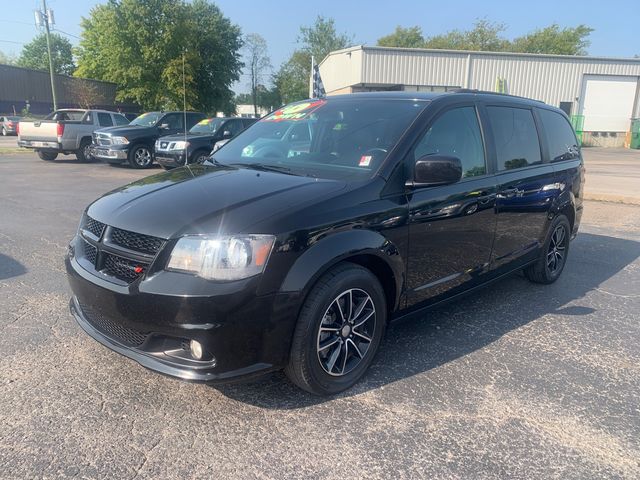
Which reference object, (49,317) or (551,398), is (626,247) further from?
(49,317)

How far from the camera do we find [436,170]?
3.10m

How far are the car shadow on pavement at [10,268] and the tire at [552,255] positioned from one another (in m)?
5.07

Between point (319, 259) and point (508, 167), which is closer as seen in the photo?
point (319, 259)

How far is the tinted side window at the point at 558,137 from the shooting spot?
4912mm

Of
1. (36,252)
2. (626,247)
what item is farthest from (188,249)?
(626,247)

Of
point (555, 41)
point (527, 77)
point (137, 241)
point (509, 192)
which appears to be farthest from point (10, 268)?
point (555, 41)

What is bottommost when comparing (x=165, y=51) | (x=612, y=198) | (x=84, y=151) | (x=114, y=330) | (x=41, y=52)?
(x=612, y=198)

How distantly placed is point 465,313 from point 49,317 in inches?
136

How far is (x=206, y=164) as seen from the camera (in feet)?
12.8

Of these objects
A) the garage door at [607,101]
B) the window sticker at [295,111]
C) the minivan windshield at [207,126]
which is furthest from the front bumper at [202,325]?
the garage door at [607,101]

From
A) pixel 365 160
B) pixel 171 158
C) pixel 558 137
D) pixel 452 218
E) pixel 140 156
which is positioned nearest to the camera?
pixel 365 160

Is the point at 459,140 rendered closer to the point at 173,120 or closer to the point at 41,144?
the point at 173,120

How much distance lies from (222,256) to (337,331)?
88cm

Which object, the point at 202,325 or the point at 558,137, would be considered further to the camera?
the point at 558,137
